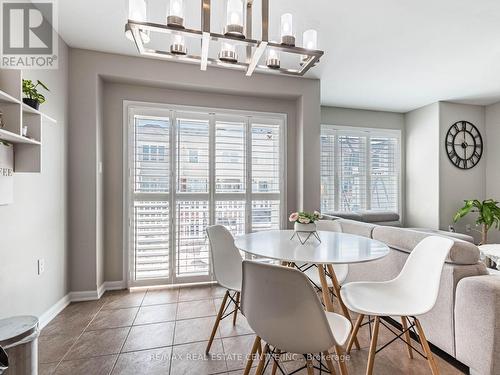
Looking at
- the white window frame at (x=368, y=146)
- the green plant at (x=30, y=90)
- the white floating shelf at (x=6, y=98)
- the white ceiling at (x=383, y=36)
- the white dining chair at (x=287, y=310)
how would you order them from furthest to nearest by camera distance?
the white window frame at (x=368, y=146) < the white ceiling at (x=383, y=36) < the green plant at (x=30, y=90) < the white floating shelf at (x=6, y=98) < the white dining chair at (x=287, y=310)

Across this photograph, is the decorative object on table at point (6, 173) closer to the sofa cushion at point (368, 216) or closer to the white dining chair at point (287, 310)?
the white dining chair at point (287, 310)

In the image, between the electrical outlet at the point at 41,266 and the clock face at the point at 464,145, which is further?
the clock face at the point at 464,145

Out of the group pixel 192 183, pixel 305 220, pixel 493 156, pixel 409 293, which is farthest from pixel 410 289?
pixel 493 156

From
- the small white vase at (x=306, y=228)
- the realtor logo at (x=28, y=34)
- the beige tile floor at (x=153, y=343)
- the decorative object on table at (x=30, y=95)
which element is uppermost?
the realtor logo at (x=28, y=34)

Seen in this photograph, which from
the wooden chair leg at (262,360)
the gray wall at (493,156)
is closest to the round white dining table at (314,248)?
the wooden chair leg at (262,360)

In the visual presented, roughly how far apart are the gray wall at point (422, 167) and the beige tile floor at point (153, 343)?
3.08 metres

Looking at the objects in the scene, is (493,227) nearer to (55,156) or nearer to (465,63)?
(465,63)

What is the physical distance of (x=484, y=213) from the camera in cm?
384

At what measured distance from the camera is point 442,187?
417cm

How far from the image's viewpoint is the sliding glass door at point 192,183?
298cm

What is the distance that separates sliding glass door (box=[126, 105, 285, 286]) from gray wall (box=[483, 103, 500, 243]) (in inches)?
147

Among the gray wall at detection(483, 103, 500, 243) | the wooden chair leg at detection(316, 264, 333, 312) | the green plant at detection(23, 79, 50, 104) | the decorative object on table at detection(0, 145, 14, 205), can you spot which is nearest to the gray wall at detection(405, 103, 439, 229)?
the gray wall at detection(483, 103, 500, 243)

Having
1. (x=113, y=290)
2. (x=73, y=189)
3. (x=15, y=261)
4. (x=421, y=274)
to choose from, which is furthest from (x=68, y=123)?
(x=421, y=274)

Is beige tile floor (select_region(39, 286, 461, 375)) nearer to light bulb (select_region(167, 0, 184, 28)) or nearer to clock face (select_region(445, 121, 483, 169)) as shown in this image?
light bulb (select_region(167, 0, 184, 28))
